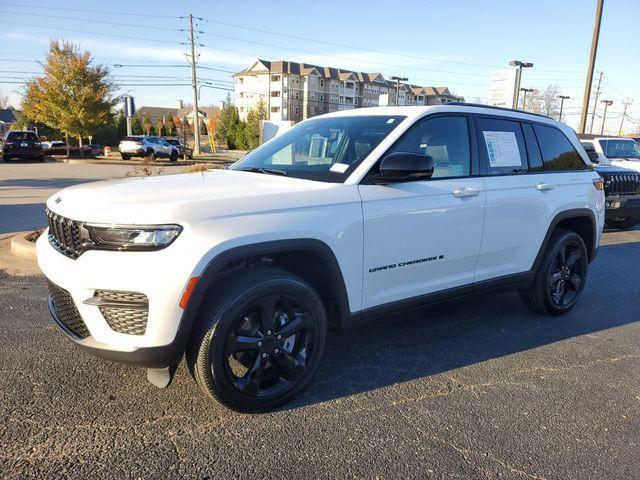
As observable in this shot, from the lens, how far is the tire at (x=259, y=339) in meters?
2.67

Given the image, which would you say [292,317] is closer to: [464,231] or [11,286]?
[464,231]

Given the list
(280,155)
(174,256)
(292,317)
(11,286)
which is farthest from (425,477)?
(11,286)

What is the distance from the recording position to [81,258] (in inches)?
102

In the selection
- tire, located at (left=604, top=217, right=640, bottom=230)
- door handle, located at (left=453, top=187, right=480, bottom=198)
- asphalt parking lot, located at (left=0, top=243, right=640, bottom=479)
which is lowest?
tire, located at (left=604, top=217, right=640, bottom=230)

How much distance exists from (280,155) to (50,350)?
2.23 meters

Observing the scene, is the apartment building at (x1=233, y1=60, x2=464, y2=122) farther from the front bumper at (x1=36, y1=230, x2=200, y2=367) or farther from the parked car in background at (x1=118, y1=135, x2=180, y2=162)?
the front bumper at (x1=36, y1=230, x2=200, y2=367)

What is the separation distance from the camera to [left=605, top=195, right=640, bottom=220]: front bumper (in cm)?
932

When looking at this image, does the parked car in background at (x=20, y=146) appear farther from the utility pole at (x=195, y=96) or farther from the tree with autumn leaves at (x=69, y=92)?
the utility pole at (x=195, y=96)

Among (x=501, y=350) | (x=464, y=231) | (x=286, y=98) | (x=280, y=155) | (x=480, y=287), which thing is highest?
(x=286, y=98)

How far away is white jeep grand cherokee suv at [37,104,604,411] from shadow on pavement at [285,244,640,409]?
0.42 metres

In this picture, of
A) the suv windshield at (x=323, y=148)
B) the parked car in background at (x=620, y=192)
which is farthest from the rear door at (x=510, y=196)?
the parked car in background at (x=620, y=192)

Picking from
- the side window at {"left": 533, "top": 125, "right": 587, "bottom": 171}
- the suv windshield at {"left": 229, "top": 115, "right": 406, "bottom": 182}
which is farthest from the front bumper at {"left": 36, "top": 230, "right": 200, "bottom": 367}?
the side window at {"left": 533, "top": 125, "right": 587, "bottom": 171}

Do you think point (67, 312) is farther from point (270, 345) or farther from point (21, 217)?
point (21, 217)

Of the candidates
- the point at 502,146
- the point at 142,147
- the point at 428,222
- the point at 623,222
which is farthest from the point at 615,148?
the point at 142,147
